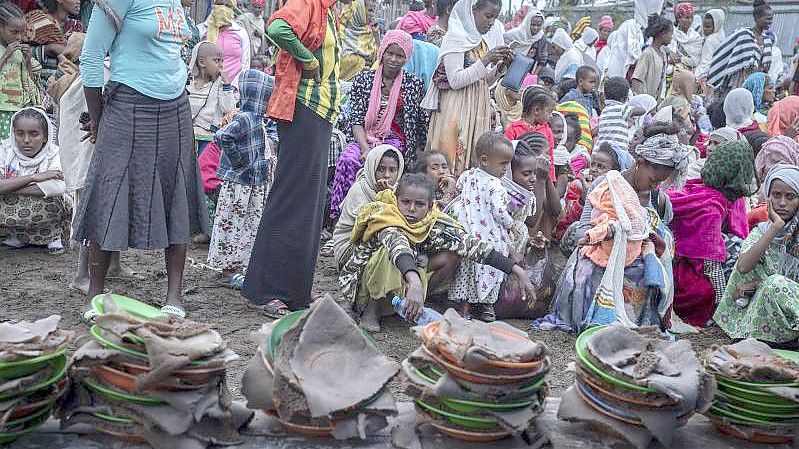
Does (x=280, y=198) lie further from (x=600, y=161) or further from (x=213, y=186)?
(x=600, y=161)

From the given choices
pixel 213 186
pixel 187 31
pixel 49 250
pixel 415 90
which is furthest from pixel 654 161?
pixel 49 250

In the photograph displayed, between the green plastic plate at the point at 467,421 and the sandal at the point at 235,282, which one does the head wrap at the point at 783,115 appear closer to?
the sandal at the point at 235,282

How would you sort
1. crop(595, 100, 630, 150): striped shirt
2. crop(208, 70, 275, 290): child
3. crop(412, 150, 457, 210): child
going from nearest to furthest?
1. crop(208, 70, 275, 290): child
2. crop(412, 150, 457, 210): child
3. crop(595, 100, 630, 150): striped shirt

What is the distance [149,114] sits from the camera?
4090 millimetres

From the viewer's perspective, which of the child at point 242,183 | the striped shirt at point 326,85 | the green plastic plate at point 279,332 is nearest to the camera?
the green plastic plate at point 279,332

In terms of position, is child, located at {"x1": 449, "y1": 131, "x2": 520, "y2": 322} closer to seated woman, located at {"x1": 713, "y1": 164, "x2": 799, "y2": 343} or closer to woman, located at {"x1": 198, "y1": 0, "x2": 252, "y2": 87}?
seated woman, located at {"x1": 713, "y1": 164, "x2": 799, "y2": 343}

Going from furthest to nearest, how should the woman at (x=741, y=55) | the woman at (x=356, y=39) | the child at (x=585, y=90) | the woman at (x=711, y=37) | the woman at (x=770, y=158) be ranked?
1. the woman at (x=711, y=37)
2. the woman at (x=741, y=55)
3. the woman at (x=356, y=39)
4. the child at (x=585, y=90)
5. the woman at (x=770, y=158)

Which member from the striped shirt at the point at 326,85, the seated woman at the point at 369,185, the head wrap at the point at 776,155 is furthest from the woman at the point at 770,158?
the striped shirt at the point at 326,85

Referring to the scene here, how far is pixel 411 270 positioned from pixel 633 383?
5.69 ft

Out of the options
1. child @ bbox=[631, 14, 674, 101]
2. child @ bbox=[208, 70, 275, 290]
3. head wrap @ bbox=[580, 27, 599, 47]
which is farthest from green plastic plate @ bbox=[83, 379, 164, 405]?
head wrap @ bbox=[580, 27, 599, 47]

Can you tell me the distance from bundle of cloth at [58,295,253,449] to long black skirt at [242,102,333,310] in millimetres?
1992

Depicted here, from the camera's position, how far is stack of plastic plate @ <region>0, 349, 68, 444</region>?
2.33 metres

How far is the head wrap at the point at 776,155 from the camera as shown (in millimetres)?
6121

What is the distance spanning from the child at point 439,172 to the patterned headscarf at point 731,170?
66.7 inches
